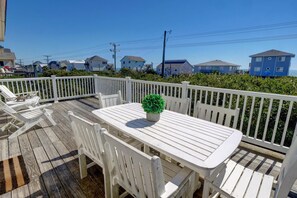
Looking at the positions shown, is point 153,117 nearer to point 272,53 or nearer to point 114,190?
point 114,190

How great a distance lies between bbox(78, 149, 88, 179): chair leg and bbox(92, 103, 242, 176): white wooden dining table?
529 millimetres

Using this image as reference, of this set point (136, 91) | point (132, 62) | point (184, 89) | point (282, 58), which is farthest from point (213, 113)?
point (132, 62)

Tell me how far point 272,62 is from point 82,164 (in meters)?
43.0

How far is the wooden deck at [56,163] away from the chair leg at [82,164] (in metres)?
0.06

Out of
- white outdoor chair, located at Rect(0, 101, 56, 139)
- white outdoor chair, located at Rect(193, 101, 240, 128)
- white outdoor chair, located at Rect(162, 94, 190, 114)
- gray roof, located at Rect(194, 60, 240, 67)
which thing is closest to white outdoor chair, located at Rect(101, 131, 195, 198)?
white outdoor chair, located at Rect(193, 101, 240, 128)

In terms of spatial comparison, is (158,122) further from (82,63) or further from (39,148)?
(82,63)

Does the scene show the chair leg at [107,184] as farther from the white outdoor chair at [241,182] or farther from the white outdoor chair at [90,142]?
the white outdoor chair at [241,182]

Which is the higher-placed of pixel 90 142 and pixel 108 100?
pixel 108 100

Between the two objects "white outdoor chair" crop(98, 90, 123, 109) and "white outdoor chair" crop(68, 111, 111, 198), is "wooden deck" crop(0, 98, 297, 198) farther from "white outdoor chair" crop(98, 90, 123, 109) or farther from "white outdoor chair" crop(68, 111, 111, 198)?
"white outdoor chair" crop(98, 90, 123, 109)

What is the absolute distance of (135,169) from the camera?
1.00 meters

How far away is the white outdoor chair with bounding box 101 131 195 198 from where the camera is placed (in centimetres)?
86

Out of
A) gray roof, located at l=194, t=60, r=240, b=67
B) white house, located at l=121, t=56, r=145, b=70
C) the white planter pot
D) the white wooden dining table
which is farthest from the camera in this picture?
white house, located at l=121, t=56, r=145, b=70

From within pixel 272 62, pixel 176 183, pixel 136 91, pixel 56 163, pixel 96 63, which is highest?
pixel 272 62

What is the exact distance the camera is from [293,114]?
2.74 metres
